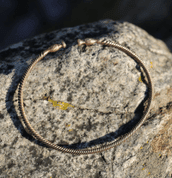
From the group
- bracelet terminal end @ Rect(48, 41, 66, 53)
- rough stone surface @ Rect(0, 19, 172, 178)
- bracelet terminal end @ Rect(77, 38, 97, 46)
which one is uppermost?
bracelet terminal end @ Rect(48, 41, 66, 53)

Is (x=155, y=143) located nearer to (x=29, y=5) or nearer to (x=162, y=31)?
(x=162, y=31)

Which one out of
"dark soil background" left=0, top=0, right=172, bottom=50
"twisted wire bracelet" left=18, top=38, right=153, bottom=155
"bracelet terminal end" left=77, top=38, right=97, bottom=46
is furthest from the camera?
"dark soil background" left=0, top=0, right=172, bottom=50

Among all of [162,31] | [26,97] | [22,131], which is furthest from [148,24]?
[22,131]

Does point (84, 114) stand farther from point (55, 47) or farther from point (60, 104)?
point (55, 47)

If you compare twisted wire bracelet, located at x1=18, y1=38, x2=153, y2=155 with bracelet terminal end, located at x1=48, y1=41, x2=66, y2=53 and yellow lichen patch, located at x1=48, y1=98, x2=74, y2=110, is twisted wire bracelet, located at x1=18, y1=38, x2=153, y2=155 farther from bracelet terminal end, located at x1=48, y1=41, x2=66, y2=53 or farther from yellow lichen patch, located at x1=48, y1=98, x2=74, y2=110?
yellow lichen patch, located at x1=48, y1=98, x2=74, y2=110

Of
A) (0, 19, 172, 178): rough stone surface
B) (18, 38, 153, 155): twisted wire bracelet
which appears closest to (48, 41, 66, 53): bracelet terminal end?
(18, 38, 153, 155): twisted wire bracelet

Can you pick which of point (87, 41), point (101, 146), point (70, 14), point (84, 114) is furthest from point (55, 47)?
point (70, 14)

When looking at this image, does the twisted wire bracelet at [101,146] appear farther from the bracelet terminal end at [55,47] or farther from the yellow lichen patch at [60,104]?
the yellow lichen patch at [60,104]
